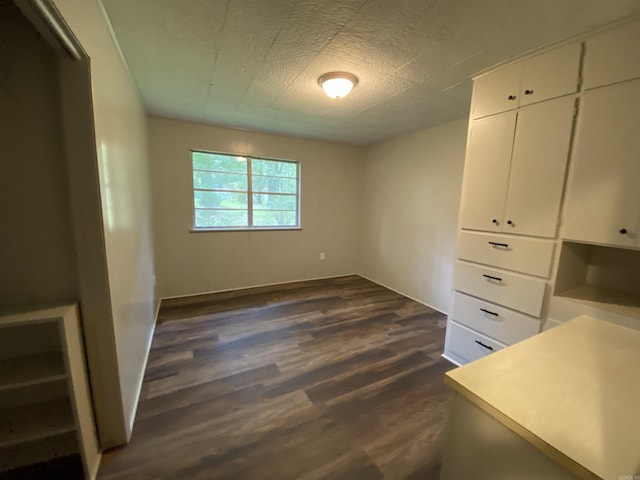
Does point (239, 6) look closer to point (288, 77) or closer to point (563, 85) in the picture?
point (288, 77)

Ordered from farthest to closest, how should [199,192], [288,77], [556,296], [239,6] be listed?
[199,192] → [288,77] → [556,296] → [239,6]

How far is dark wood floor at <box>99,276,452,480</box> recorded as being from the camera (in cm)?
142

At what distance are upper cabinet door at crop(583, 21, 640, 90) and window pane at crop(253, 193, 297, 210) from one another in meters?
3.57

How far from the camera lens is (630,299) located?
163cm

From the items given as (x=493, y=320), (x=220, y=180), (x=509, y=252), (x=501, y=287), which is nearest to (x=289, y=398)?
(x=493, y=320)

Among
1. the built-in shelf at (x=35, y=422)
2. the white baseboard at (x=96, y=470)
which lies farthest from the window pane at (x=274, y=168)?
the white baseboard at (x=96, y=470)

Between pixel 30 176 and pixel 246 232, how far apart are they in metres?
2.89

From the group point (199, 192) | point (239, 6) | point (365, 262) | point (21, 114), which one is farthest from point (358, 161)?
point (21, 114)

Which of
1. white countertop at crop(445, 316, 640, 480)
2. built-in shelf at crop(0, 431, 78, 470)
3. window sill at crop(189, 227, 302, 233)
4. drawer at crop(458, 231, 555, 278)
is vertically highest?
drawer at crop(458, 231, 555, 278)

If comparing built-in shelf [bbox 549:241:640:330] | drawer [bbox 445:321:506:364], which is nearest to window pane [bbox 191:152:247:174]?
drawer [bbox 445:321:506:364]

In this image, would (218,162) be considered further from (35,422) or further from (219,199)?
(35,422)

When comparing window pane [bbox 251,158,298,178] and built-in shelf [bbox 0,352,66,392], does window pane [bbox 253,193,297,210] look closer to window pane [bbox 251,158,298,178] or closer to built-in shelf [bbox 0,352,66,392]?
window pane [bbox 251,158,298,178]

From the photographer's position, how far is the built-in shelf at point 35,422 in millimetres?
1191

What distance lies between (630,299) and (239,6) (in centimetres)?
288
